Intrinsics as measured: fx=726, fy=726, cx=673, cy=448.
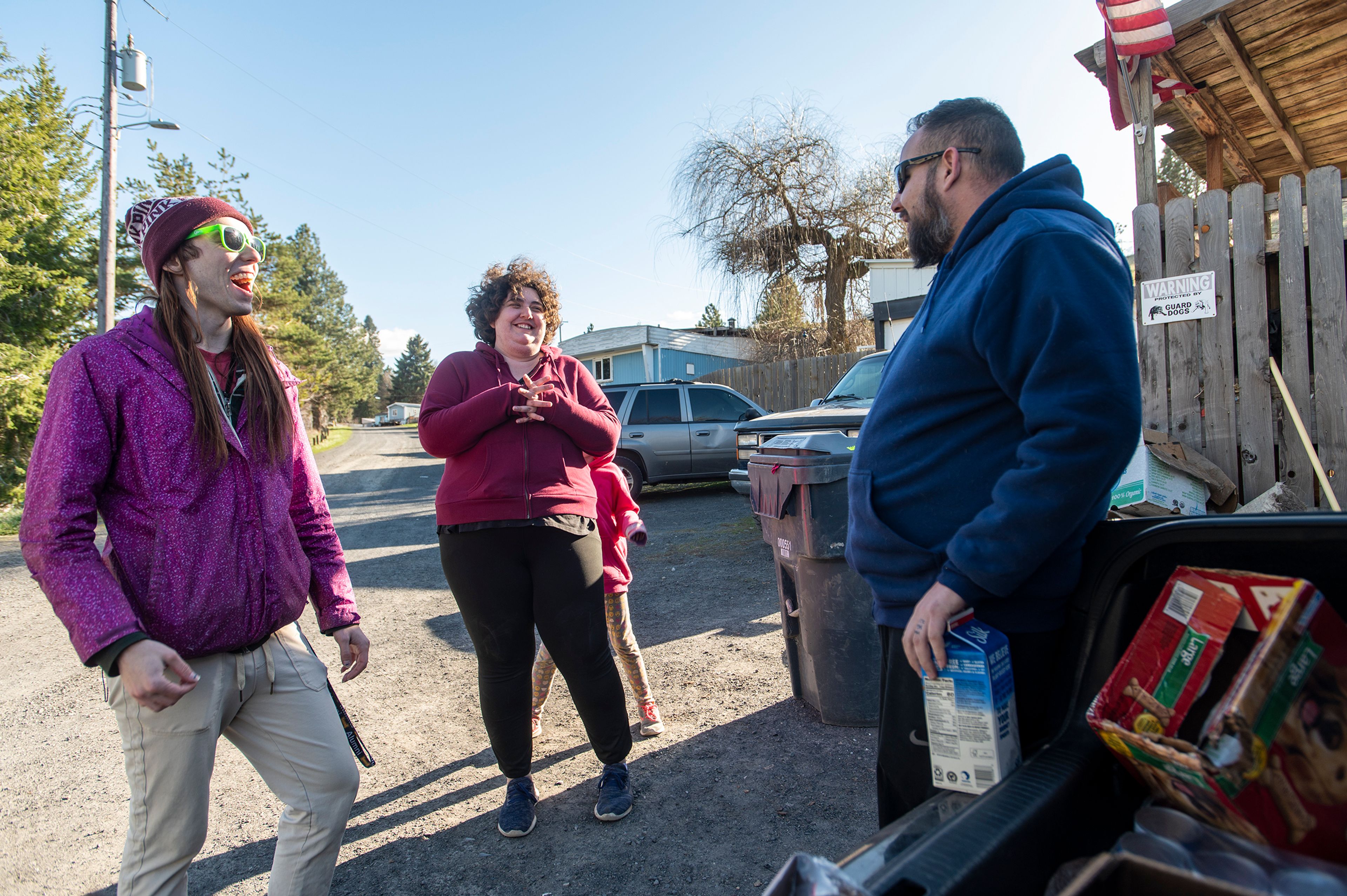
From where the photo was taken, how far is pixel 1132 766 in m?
1.16

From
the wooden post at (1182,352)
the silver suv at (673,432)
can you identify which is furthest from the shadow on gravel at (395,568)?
the wooden post at (1182,352)

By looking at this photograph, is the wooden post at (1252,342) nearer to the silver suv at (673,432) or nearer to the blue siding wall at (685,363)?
the silver suv at (673,432)

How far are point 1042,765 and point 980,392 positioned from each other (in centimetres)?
72

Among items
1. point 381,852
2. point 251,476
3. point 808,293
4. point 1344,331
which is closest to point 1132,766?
point 251,476

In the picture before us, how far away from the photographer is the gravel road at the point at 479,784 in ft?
8.54

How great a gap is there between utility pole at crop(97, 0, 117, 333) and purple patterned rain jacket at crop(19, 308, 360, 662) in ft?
50.1

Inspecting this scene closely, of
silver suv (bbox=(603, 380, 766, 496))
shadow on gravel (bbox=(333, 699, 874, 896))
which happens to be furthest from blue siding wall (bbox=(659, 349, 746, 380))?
shadow on gravel (bbox=(333, 699, 874, 896))

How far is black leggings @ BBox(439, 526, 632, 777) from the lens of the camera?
2.64m

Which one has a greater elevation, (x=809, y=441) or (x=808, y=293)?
(x=808, y=293)

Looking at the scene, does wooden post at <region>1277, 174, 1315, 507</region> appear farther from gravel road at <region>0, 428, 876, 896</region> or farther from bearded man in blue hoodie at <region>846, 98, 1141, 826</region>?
bearded man in blue hoodie at <region>846, 98, 1141, 826</region>

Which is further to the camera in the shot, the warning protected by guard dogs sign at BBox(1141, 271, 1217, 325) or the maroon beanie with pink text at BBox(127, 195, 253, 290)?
the warning protected by guard dogs sign at BBox(1141, 271, 1217, 325)

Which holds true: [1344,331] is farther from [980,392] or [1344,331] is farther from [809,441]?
[980,392]

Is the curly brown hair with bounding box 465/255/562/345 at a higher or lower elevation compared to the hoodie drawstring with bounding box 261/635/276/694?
higher

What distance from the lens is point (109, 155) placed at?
45.3ft
